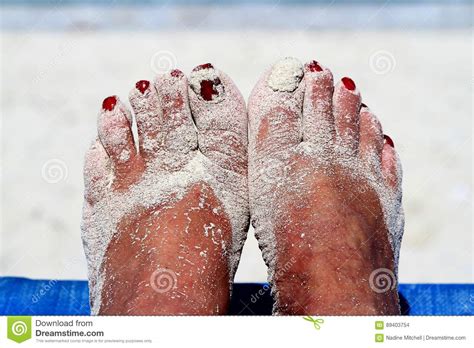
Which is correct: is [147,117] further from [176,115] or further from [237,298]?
[237,298]

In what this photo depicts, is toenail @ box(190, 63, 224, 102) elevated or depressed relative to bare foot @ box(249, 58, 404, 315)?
elevated

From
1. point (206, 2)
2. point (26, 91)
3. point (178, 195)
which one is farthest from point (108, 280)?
point (206, 2)

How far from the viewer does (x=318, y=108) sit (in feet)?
5.29

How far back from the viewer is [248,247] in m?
2.26

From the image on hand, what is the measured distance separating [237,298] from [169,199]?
0.33 meters

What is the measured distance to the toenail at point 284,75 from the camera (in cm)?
160
